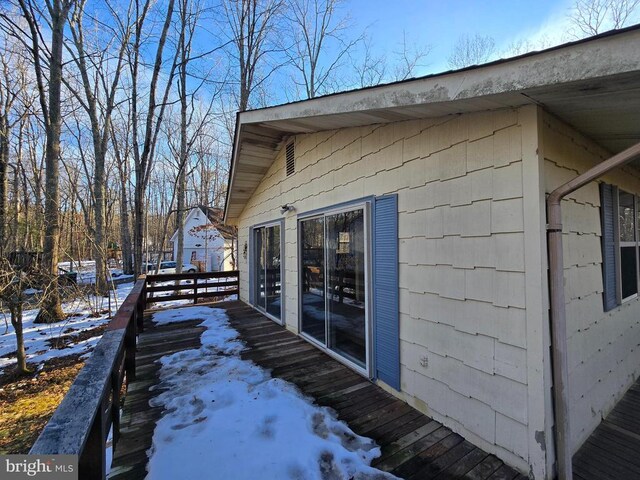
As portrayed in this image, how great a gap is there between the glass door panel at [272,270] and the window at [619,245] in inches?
169

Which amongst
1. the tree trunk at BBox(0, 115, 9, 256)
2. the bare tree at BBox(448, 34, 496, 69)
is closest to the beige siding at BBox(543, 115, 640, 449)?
the tree trunk at BBox(0, 115, 9, 256)

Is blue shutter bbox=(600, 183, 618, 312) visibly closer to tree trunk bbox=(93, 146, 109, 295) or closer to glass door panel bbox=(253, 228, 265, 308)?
glass door panel bbox=(253, 228, 265, 308)

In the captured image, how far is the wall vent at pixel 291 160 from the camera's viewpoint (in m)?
4.95

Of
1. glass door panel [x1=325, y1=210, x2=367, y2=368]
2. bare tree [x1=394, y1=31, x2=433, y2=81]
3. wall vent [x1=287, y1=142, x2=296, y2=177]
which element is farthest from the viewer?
bare tree [x1=394, y1=31, x2=433, y2=81]

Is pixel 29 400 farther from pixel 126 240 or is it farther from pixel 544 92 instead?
pixel 126 240

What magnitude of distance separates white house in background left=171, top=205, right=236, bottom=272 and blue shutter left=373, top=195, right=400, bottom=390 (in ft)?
57.2

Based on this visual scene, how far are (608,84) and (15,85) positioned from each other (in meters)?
15.5

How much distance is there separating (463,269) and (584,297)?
0.93 metres

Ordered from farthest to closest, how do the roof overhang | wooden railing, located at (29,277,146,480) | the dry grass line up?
the dry grass
the roof overhang
wooden railing, located at (29,277,146,480)

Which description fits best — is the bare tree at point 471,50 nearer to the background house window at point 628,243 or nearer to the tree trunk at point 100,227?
the background house window at point 628,243

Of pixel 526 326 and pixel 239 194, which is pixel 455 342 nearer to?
pixel 526 326

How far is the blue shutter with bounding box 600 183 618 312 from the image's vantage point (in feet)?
8.38

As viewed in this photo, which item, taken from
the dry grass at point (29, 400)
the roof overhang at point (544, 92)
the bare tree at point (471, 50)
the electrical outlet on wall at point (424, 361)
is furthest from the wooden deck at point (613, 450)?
the bare tree at point (471, 50)

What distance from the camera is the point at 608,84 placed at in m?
1.48
